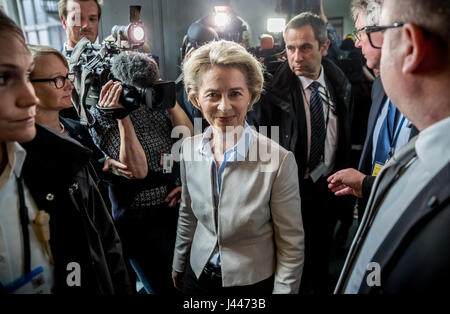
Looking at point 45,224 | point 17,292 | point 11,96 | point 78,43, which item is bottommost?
point 17,292

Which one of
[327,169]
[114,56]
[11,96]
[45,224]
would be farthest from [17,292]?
[327,169]

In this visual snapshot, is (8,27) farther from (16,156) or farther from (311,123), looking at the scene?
(311,123)

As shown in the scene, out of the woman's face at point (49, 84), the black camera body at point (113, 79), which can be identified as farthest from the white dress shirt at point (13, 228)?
the black camera body at point (113, 79)

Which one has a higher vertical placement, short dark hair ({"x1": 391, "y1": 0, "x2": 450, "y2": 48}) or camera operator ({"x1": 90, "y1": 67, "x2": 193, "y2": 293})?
short dark hair ({"x1": 391, "y1": 0, "x2": 450, "y2": 48})

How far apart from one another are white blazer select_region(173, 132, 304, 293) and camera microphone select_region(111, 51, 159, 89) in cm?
42

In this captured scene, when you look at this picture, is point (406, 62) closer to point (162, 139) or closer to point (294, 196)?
point (294, 196)

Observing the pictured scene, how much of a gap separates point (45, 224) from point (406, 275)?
85cm

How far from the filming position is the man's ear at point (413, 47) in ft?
2.07

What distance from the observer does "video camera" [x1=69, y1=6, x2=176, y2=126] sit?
117cm

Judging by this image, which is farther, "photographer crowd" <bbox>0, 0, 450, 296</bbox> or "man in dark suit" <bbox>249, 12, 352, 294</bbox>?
"man in dark suit" <bbox>249, 12, 352, 294</bbox>

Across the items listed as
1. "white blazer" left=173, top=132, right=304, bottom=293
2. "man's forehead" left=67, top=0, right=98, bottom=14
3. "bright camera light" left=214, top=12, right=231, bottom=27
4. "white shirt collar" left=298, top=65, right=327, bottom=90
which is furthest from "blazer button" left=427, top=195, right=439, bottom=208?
"bright camera light" left=214, top=12, right=231, bottom=27

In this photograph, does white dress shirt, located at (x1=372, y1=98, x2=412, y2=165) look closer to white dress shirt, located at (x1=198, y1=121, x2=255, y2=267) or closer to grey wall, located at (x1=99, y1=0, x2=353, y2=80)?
white dress shirt, located at (x1=198, y1=121, x2=255, y2=267)
